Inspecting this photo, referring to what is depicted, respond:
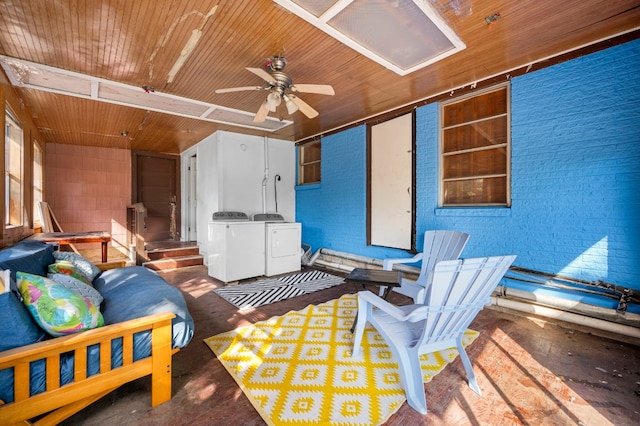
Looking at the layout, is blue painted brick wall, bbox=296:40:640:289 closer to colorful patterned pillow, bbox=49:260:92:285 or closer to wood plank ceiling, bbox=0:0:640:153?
wood plank ceiling, bbox=0:0:640:153

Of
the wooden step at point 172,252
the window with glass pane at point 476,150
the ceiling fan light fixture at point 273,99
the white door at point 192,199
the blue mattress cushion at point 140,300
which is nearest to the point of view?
the blue mattress cushion at point 140,300

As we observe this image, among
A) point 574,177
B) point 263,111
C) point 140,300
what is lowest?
point 140,300

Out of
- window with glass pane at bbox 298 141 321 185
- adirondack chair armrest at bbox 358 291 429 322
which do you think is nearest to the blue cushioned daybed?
adirondack chair armrest at bbox 358 291 429 322

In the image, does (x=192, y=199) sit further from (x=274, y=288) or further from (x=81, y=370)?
(x=81, y=370)

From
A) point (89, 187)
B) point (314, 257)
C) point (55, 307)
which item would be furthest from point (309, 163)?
point (55, 307)

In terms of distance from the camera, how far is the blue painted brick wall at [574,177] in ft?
8.40

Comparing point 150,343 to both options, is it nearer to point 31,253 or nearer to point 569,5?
point 31,253

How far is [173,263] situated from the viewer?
210 inches

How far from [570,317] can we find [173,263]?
5847 mm

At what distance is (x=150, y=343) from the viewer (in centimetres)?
167

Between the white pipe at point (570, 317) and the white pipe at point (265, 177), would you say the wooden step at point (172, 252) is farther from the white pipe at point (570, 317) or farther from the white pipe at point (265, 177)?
the white pipe at point (570, 317)

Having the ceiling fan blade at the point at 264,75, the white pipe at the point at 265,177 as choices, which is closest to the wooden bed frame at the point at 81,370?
the ceiling fan blade at the point at 264,75

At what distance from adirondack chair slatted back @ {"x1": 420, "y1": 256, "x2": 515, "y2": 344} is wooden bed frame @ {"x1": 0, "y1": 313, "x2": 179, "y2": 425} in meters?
1.55

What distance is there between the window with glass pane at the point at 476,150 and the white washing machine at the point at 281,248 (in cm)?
254
